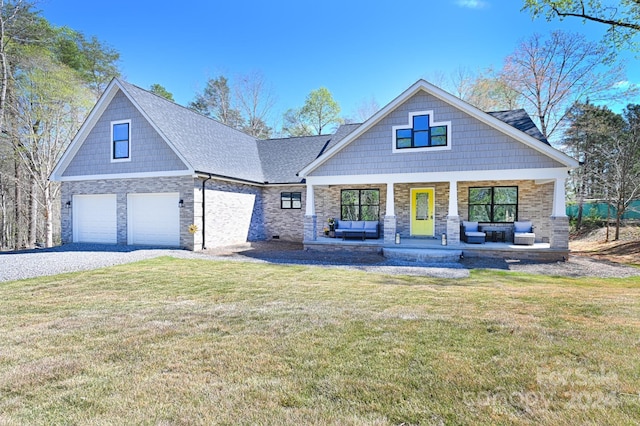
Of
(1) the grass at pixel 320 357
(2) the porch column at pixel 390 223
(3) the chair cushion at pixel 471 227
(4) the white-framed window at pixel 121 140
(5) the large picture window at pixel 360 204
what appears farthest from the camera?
(5) the large picture window at pixel 360 204

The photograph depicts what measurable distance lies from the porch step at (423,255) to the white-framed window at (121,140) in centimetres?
1202

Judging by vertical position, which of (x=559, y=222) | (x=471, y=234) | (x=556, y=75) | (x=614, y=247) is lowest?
(x=614, y=247)

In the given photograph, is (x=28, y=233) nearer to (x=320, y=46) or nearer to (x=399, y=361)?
(x=320, y=46)

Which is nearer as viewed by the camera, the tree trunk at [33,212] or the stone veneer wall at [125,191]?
the stone veneer wall at [125,191]

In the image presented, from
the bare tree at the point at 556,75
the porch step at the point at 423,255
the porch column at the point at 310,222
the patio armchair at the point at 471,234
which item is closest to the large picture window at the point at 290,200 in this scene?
the porch column at the point at 310,222

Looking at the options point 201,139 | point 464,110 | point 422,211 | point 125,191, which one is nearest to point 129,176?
point 125,191

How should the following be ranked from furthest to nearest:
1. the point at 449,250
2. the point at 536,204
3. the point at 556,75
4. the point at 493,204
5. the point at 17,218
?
the point at 17,218, the point at 556,75, the point at 493,204, the point at 536,204, the point at 449,250

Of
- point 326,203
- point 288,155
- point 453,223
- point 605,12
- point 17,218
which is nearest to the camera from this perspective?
point 605,12

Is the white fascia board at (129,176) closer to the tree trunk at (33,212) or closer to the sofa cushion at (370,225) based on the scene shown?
the tree trunk at (33,212)

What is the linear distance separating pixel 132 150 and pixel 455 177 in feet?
44.6

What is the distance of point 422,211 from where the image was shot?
15000 mm

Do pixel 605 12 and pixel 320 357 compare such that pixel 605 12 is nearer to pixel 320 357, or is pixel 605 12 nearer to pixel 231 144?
pixel 320 357

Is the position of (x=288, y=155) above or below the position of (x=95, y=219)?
above

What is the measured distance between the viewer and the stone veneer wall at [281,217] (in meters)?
17.0
